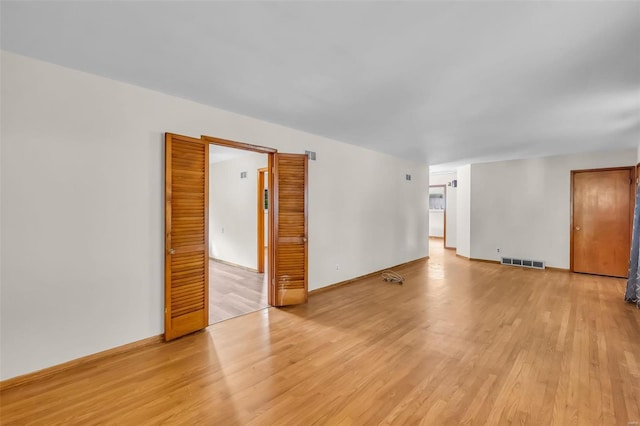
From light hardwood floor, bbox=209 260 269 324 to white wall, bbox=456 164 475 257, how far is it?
533cm

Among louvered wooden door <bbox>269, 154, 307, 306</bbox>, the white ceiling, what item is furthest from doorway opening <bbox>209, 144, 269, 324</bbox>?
the white ceiling

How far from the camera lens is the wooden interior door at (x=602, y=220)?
5473 millimetres

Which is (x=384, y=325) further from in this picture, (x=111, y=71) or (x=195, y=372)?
(x=111, y=71)

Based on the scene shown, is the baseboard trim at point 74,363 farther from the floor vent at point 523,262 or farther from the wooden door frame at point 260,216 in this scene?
the floor vent at point 523,262

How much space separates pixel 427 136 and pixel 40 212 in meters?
4.72

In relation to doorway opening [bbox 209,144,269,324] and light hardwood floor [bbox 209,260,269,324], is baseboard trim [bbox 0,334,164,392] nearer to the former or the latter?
light hardwood floor [bbox 209,260,269,324]

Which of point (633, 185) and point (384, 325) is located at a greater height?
point (633, 185)

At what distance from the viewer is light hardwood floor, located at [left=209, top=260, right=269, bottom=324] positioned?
3831 mm

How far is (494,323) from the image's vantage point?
11.2 feet

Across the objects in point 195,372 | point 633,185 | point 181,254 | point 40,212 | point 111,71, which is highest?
point 111,71

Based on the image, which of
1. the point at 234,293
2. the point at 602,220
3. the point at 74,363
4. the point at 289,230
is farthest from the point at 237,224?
the point at 602,220

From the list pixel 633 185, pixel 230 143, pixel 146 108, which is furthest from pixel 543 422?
pixel 633 185

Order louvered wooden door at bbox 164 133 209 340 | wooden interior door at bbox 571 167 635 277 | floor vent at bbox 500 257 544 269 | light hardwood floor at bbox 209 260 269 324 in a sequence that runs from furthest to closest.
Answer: floor vent at bbox 500 257 544 269 < wooden interior door at bbox 571 167 635 277 < light hardwood floor at bbox 209 260 269 324 < louvered wooden door at bbox 164 133 209 340

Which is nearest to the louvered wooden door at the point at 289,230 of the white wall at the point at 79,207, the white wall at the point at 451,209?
the white wall at the point at 79,207
